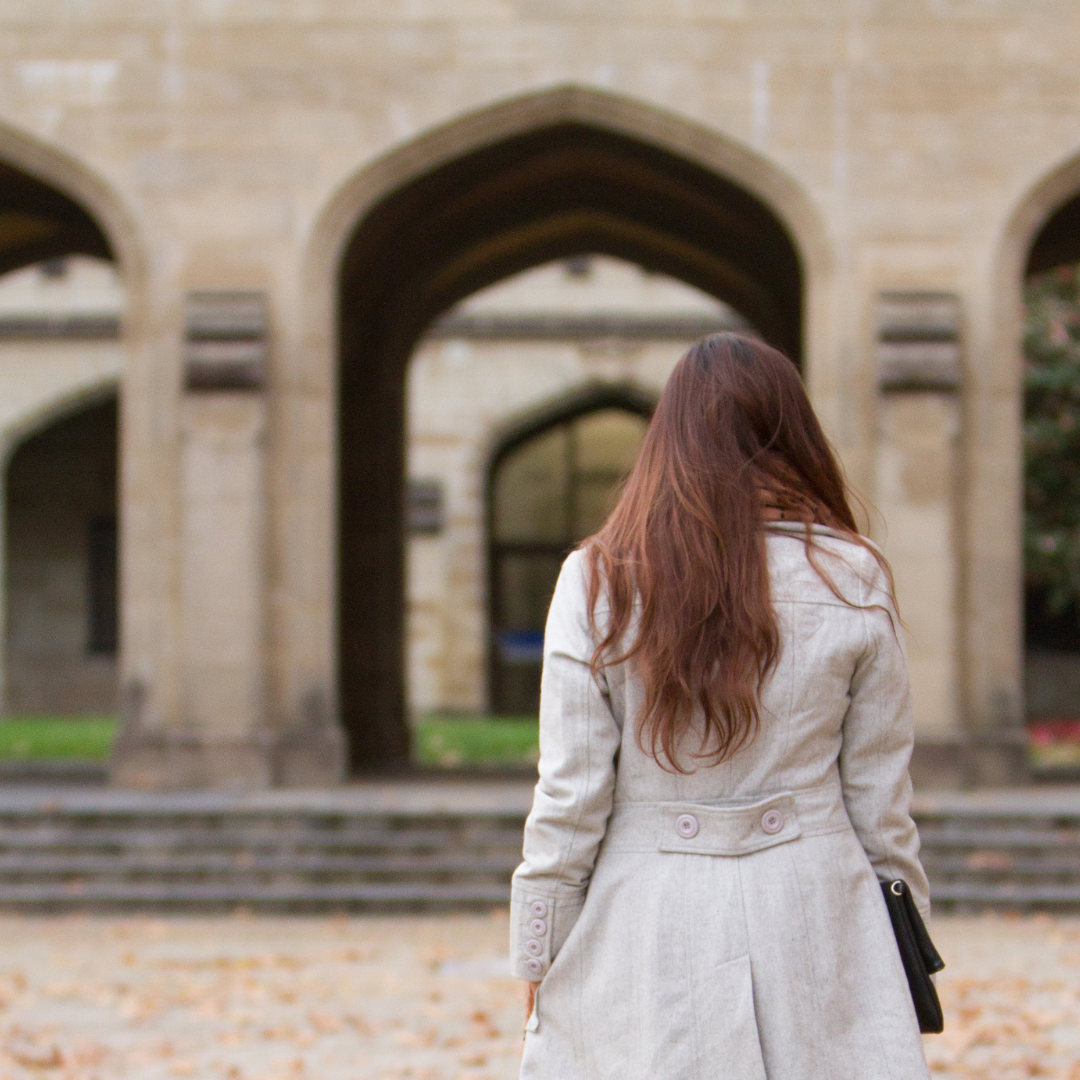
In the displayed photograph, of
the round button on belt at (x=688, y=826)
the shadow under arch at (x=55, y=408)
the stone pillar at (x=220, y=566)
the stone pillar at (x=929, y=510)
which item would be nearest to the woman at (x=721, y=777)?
the round button on belt at (x=688, y=826)

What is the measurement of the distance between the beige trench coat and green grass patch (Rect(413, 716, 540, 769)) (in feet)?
37.3

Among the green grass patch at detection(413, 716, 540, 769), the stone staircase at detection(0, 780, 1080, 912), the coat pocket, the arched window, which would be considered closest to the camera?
the coat pocket

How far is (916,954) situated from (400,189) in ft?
32.1

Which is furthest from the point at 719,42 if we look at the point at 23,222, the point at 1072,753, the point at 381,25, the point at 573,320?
the point at 573,320

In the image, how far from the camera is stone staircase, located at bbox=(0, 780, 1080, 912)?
8711mm

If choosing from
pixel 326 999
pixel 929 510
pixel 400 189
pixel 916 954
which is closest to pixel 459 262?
pixel 400 189

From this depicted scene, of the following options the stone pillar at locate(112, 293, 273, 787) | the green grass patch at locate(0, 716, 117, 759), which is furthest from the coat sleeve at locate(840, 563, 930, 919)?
the green grass patch at locate(0, 716, 117, 759)

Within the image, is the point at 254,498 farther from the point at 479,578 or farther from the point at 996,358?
the point at 479,578

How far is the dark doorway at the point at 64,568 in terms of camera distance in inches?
943

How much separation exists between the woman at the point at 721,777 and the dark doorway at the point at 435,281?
10592 mm

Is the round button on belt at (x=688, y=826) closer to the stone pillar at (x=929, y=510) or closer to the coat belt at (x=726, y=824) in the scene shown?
the coat belt at (x=726, y=824)

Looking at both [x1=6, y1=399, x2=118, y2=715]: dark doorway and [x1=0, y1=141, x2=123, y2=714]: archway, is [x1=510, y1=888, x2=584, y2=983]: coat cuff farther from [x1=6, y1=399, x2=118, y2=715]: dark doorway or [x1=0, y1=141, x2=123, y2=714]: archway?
[x1=6, y1=399, x2=118, y2=715]: dark doorway

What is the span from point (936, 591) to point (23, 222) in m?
8.70

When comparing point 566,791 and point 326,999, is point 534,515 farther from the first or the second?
point 566,791
